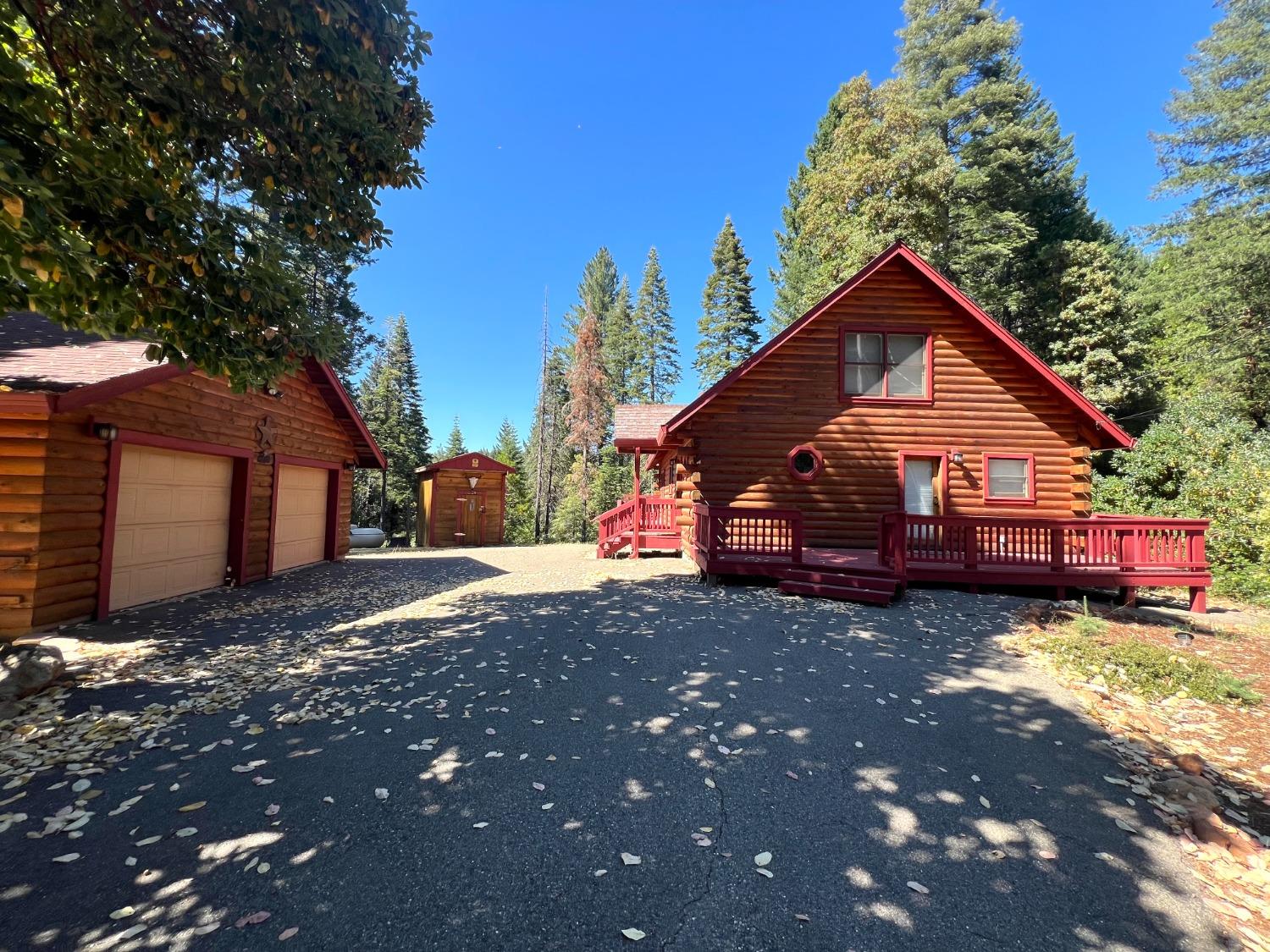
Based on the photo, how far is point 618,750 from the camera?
11.2ft

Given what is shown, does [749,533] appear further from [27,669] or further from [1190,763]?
[27,669]

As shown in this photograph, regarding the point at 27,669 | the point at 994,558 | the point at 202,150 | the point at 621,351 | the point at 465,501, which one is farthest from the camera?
the point at 621,351

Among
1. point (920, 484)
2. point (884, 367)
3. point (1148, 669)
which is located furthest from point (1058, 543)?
point (884, 367)

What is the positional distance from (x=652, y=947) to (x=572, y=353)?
3381 cm

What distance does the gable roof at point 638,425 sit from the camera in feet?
43.1

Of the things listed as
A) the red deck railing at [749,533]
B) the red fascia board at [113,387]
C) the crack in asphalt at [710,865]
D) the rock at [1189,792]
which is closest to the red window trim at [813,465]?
the red deck railing at [749,533]

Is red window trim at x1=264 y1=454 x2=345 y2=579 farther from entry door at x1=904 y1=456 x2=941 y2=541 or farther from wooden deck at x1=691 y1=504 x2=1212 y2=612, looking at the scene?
entry door at x1=904 y1=456 x2=941 y2=541

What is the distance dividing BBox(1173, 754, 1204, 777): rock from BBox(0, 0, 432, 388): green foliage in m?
7.80

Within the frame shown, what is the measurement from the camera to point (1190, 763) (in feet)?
11.3

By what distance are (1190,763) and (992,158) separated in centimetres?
2271

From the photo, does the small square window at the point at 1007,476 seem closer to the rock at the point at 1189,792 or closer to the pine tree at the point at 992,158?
the rock at the point at 1189,792

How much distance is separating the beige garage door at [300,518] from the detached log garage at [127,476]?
0.18 ft

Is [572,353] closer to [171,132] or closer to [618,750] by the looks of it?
[171,132]

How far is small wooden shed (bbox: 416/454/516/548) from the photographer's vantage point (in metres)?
21.5
